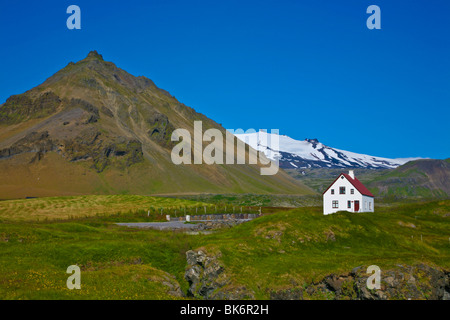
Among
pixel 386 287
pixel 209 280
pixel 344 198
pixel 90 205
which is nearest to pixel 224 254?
pixel 209 280

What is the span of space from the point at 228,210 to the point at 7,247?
75.6 metres

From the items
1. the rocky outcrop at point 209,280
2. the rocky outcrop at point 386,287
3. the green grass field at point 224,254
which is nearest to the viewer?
the green grass field at point 224,254

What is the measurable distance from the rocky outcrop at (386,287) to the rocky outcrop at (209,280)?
3482mm

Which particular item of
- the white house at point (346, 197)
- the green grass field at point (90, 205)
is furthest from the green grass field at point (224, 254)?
the green grass field at point (90, 205)

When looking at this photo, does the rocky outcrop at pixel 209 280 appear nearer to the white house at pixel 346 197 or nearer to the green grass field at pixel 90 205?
the white house at pixel 346 197

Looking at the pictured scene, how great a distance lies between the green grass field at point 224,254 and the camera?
3362 cm

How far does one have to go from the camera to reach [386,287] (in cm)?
3538

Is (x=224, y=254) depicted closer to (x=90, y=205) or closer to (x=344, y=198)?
(x=344, y=198)

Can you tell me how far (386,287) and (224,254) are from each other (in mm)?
16573

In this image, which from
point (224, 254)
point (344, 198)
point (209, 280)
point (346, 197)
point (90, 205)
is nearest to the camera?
point (209, 280)

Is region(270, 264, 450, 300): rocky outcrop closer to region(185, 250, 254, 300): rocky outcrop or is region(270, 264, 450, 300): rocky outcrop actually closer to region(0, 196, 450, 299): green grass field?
region(0, 196, 450, 299): green grass field

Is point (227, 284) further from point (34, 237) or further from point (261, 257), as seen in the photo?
point (34, 237)

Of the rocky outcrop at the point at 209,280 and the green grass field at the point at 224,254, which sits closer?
the green grass field at the point at 224,254

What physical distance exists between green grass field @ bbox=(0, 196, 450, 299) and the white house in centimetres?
3198
